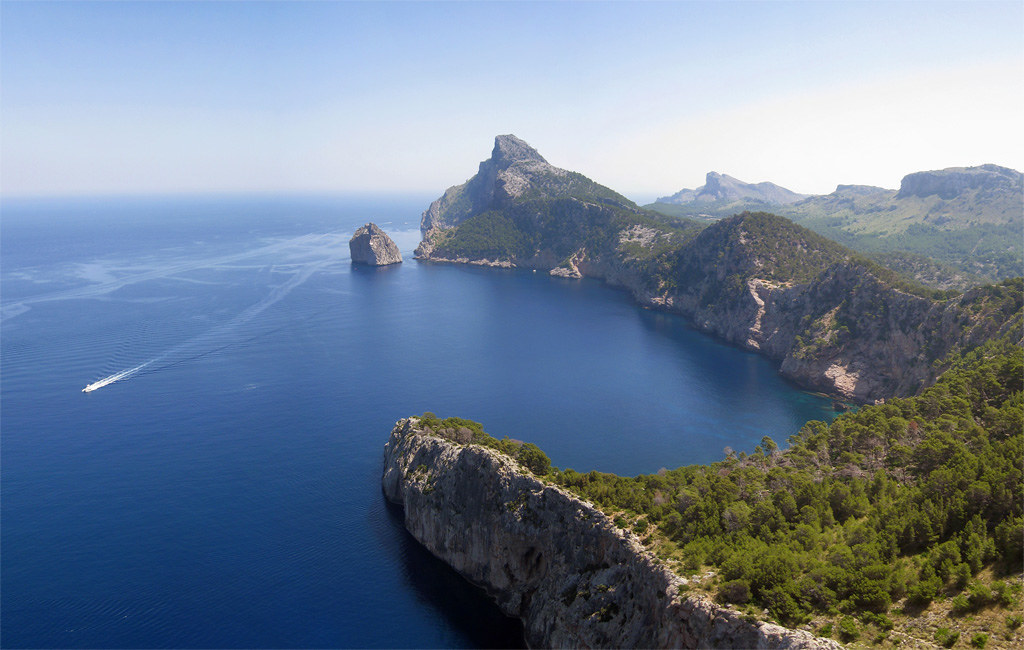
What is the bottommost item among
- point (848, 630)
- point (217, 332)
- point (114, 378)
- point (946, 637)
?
point (114, 378)

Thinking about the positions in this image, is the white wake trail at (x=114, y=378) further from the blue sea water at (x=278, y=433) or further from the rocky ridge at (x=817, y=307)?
the rocky ridge at (x=817, y=307)

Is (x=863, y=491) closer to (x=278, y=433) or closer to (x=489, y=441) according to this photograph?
(x=489, y=441)

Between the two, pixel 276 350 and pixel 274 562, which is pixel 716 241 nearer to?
pixel 276 350

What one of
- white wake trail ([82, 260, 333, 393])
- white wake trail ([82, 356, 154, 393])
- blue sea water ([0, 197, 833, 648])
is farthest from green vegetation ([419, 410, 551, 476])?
white wake trail ([82, 260, 333, 393])

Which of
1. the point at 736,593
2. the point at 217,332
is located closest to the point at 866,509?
the point at 736,593

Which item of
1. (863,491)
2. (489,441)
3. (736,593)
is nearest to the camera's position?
(736,593)

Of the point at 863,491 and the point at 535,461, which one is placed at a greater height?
the point at 863,491

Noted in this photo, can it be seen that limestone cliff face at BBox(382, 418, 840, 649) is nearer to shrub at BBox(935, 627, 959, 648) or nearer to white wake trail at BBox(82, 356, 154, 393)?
shrub at BBox(935, 627, 959, 648)
